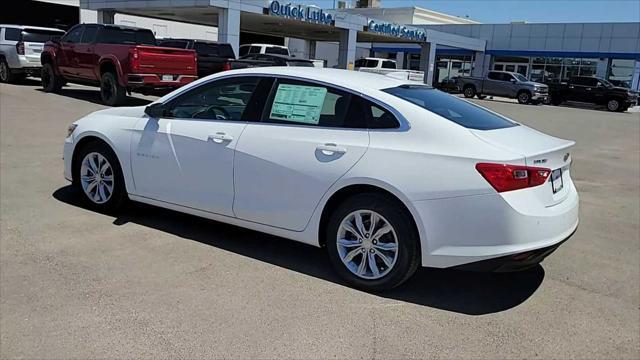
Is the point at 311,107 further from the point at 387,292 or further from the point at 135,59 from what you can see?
the point at 135,59

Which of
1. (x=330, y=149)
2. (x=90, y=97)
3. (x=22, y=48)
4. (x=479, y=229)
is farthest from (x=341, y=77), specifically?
(x=22, y=48)

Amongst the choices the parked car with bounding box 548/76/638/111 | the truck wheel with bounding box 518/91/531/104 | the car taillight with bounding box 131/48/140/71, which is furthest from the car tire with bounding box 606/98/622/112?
the car taillight with bounding box 131/48/140/71

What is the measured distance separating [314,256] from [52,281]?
2.02 m

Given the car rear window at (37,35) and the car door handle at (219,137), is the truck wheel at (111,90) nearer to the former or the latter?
the car rear window at (37,35)

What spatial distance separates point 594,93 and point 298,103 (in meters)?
33.4

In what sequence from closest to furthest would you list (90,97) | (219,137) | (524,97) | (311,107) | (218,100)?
(311,107)
(219,137)
(218,100)
(90,97)
(524,97)

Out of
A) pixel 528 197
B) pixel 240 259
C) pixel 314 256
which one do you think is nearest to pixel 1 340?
pixel 240 259

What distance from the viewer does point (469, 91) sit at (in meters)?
36.3

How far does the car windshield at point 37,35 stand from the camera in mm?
17844

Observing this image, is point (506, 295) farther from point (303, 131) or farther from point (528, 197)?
point (303, 131)

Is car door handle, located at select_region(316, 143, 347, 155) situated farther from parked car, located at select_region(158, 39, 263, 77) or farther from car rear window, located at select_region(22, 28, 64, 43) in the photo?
car rear window, located at select_region(22, 28, 64, 43)

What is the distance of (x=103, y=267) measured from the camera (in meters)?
4.27

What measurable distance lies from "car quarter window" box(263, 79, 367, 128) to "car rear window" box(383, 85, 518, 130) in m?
0.35

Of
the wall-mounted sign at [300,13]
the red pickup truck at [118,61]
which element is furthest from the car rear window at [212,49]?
the wall-mounted sign at [300,13]
